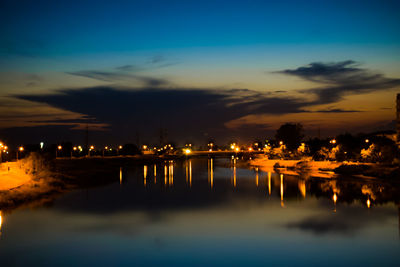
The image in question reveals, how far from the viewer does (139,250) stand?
20.9 m

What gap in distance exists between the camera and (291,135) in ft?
403

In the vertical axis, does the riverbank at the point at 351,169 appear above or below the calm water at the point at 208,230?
above

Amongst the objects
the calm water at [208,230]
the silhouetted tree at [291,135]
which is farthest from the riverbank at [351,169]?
the silhouetted tree at [291,135]

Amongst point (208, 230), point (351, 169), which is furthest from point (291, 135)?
point (208, 230)

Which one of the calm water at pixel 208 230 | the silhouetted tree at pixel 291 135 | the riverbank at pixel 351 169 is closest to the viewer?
the calm water at pixel 208 230

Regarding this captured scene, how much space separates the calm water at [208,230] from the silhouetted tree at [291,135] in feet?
257

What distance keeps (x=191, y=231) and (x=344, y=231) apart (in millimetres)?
9282

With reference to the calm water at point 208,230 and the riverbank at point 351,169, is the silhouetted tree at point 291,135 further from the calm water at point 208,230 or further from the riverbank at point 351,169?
the calm water at point 208,230

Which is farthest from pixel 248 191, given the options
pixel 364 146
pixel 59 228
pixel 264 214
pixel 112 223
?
pixel 364 146

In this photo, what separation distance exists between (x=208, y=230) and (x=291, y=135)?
330 ft

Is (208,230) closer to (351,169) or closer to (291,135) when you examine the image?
(351,169)

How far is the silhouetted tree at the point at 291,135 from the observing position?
4771 inches

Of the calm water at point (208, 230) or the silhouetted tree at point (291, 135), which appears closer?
the calm water at point (208, 230)

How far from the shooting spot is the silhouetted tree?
121 metres
